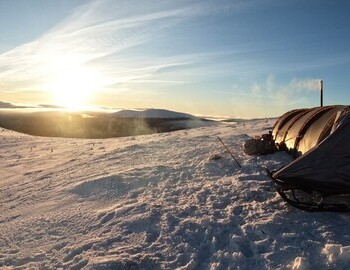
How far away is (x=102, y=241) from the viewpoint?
7328 mm

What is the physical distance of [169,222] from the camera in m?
7.71

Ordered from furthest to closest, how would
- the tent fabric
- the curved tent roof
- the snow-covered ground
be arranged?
the curved tent roof → the tent fabric → the snow-covered ground

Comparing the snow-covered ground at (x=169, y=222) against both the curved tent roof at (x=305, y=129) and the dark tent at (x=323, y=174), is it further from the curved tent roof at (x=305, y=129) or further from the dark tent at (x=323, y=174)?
the curved tent roof at (x=305, y=129)

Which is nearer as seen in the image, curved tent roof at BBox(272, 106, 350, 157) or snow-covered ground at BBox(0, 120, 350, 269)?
snow-covered ground at BBox(0, 120, 350, 269)

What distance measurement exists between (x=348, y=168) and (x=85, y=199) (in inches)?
249

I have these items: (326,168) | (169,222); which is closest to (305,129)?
(326,168)

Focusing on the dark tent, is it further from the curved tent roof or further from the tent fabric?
the curved tent roof

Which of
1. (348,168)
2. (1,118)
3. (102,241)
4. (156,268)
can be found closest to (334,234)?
(348,168)

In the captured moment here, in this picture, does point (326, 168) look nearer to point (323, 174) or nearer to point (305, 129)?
point (323, 174)

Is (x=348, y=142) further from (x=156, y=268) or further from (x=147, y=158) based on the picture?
(x=147, y=158)

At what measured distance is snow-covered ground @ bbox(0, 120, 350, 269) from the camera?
6.32m

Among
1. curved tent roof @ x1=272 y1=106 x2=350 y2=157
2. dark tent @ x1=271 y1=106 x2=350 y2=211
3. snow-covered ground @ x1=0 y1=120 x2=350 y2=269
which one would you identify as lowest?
snow-covered ground @ x1=0 y1=120 x2=350 y2=269

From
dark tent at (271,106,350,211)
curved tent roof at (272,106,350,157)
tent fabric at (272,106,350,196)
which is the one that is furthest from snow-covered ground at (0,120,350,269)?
curved tent roof at (272,106,350,157)

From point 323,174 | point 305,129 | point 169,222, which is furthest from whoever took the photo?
point 305,129
